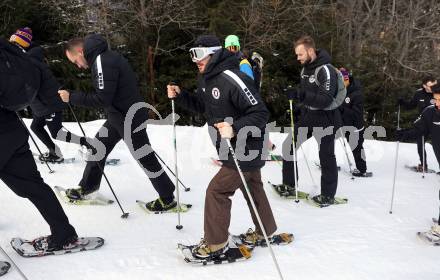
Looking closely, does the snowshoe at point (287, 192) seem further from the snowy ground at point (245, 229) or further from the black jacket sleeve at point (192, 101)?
the black jacket sleeve at point (192, 101)

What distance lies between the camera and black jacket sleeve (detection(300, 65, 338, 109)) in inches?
191

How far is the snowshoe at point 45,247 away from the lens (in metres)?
3.61

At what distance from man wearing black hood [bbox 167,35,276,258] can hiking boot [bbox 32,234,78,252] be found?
1.09 m

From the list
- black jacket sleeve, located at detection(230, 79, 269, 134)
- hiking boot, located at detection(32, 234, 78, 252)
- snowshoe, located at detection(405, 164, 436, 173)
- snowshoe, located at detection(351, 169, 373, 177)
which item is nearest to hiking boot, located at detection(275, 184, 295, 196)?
snowshoe, located at detection(351, 169, 373, 177)

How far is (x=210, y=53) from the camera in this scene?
3643 mm

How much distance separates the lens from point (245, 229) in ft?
15.2

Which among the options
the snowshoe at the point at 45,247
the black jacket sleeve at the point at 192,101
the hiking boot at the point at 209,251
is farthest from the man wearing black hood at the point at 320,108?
the snowshoe at the point at 45,247

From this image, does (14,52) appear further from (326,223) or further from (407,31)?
(407,31)

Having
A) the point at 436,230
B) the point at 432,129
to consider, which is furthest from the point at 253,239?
the point at 432,129

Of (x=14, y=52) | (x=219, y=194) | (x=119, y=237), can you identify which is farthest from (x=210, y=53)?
(x=119, y=237)

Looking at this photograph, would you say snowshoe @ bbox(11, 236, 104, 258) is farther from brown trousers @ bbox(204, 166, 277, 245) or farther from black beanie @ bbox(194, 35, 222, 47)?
black beanie @ bbox(194, 35, 222, 47)

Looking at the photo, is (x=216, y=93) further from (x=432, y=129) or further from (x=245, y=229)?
(x=432, y=129)

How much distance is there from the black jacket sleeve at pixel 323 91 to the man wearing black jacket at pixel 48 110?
105 inches

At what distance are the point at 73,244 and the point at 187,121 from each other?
11.4 m
